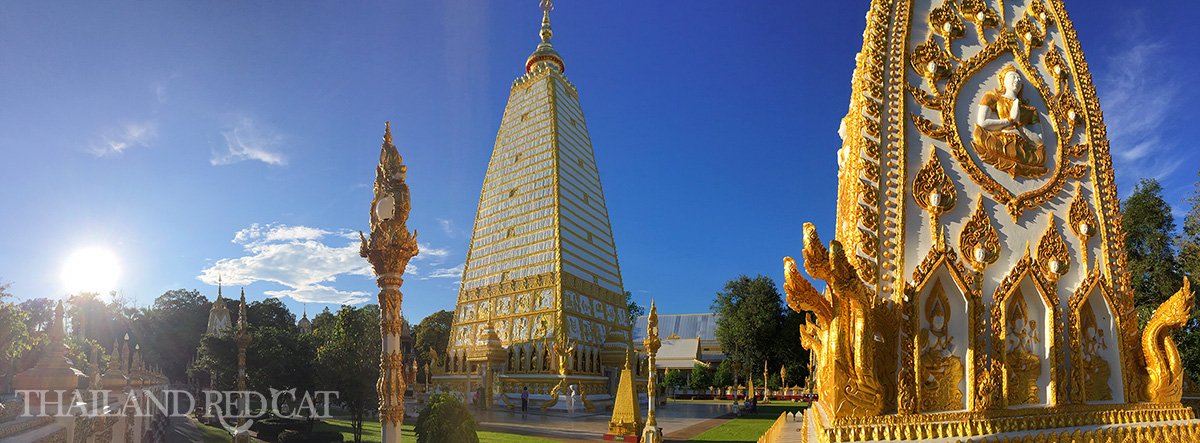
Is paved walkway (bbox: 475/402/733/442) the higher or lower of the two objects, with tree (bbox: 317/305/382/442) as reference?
lower

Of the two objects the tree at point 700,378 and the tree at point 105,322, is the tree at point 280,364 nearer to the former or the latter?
the tree at point 700,378

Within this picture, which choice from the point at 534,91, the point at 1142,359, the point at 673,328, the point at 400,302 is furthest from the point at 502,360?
the point at 673,328

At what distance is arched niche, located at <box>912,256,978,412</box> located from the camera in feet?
16.7

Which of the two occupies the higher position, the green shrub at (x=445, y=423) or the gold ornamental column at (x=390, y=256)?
the gold ornamental column at (x=390, y=256)

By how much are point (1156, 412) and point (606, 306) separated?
34.3 m

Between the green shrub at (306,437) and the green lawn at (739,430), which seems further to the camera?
the green lawn at (739,430)

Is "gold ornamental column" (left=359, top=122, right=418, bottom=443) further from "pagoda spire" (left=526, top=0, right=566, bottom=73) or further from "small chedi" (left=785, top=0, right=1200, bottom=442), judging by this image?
"pagoda spire" (left=526, top=0, right=566, bottom=73)

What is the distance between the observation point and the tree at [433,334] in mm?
56481

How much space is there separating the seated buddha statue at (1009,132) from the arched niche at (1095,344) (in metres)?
1.24

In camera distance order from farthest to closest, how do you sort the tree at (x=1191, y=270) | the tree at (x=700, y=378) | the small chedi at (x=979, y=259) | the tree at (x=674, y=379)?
1. the tree at (x=674, y=379)
2. the tree at (x=700, y=378)
3. the tree at (x=1191, y=270)
4. the small chedi at (x=979, y=259)

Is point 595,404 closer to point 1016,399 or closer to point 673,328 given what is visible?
point 1016,399

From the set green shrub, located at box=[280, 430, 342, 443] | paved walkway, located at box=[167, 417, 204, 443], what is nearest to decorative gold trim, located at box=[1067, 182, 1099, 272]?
green shrub, located at box=[280, 430, 342, 443]

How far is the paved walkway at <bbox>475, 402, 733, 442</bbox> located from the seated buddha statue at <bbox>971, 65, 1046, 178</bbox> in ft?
52.6

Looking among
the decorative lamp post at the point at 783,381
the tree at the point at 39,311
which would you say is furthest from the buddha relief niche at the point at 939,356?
the tree at the point at 39,311
